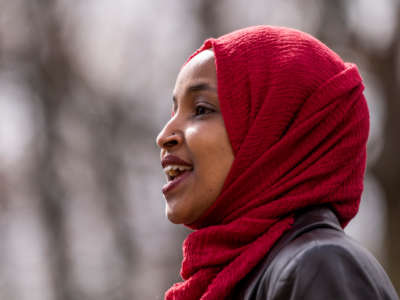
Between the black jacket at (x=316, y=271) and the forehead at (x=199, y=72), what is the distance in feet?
2.34

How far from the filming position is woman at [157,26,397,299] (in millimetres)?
2457

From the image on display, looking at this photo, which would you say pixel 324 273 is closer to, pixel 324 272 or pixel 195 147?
pixel 324 272

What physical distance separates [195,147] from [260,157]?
0.83 ft

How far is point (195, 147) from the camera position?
8.82 ft

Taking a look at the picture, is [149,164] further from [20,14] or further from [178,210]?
[178,210]

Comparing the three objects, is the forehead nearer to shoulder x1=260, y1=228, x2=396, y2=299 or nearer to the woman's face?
the woman's face

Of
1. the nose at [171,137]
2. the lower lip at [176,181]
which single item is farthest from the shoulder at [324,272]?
the nose at [171,137]

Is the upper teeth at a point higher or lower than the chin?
higher

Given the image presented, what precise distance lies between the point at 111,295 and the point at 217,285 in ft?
41.6

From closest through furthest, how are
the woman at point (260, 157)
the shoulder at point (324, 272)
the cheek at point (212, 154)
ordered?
1. the shoulder at point (324, 272)
2. the woman at point (260, 157)
3. the cheek at point (212, 154)

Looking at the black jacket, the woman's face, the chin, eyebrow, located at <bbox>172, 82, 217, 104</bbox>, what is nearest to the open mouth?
the woman's face

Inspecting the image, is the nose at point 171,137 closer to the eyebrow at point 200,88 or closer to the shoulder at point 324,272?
the eyebrow at point 200,88

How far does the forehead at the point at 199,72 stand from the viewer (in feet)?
9.21

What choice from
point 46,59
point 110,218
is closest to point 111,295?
point 110,218
